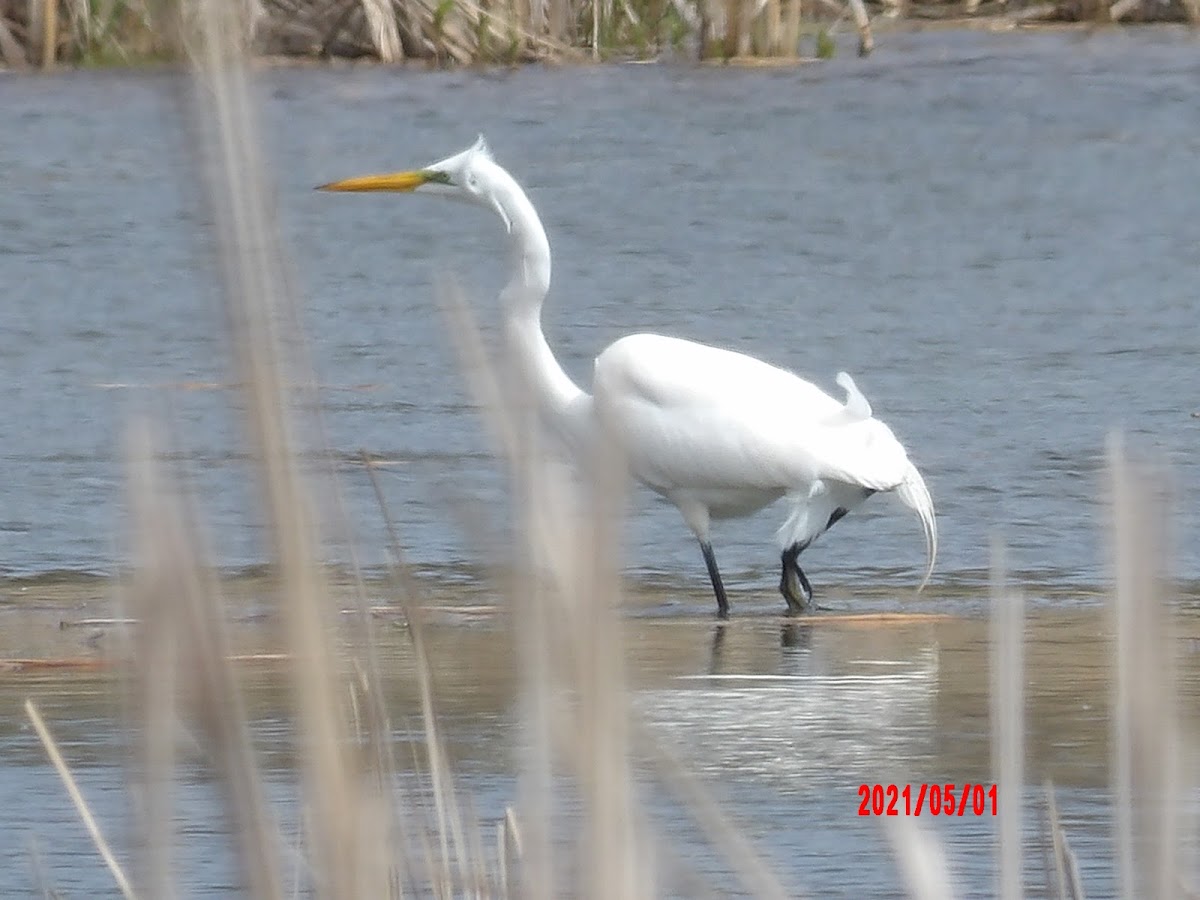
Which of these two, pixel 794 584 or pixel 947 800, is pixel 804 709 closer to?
pixel 947 800

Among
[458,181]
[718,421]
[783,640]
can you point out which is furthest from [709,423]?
[458,181]

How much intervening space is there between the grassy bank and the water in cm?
19

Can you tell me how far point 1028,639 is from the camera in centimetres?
471

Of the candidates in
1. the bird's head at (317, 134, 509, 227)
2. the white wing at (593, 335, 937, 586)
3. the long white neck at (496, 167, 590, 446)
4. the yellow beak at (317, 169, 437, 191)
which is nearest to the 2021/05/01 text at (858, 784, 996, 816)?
the white wing at (593, 335, 937, 586)

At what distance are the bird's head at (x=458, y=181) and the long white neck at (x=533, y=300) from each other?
0.02 m

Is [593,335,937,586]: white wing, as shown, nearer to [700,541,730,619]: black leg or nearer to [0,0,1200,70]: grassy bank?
[700,541,730,619]: black leg

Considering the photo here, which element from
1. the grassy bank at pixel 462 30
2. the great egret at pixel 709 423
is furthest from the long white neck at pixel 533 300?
the grassy bank at pixel 462 30

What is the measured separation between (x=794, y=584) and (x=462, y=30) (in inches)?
323

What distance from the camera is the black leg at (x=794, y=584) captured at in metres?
5.09

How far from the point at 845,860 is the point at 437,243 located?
21.3ft

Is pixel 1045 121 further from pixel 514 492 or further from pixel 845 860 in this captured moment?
pixel 514 492

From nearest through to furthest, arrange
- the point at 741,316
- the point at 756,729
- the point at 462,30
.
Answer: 1. the point at 756,729
2. the point at 741,316
3. the point at 462,30

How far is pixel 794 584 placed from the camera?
513 cm

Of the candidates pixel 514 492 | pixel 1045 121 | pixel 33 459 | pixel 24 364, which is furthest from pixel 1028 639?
pixel 1045 121
